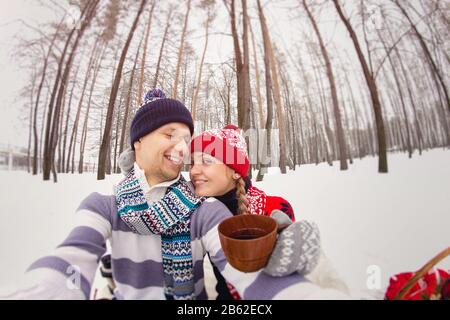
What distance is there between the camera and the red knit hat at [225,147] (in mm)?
670

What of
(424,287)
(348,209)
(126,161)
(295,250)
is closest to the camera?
(295,250)

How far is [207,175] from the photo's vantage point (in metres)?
0.66

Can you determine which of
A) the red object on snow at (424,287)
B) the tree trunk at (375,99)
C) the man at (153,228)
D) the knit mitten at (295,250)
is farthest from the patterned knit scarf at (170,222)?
the tree trunk at (375,99)

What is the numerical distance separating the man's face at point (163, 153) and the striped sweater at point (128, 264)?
0.04m

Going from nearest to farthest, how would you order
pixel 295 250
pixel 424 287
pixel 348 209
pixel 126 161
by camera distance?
1. pixel 295 250
2. pixel 424 287
3. pixel 126 161
4. pixel 348 209

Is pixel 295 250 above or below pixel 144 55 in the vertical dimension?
below

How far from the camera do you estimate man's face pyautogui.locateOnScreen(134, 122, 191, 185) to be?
2.05 ft

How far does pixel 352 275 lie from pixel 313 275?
21cm

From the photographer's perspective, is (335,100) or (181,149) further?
(335,100)

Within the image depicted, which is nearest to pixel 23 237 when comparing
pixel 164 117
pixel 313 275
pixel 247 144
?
pixel 164 117

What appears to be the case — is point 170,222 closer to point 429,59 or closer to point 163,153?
point 163,153

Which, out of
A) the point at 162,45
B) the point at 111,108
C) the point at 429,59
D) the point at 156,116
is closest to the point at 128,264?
the point at 156,116

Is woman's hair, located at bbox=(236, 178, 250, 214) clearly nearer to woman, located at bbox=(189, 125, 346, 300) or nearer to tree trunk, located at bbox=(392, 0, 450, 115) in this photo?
woman, located at bbox=(189, 125, 346, 300)

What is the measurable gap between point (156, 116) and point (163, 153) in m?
0.10
